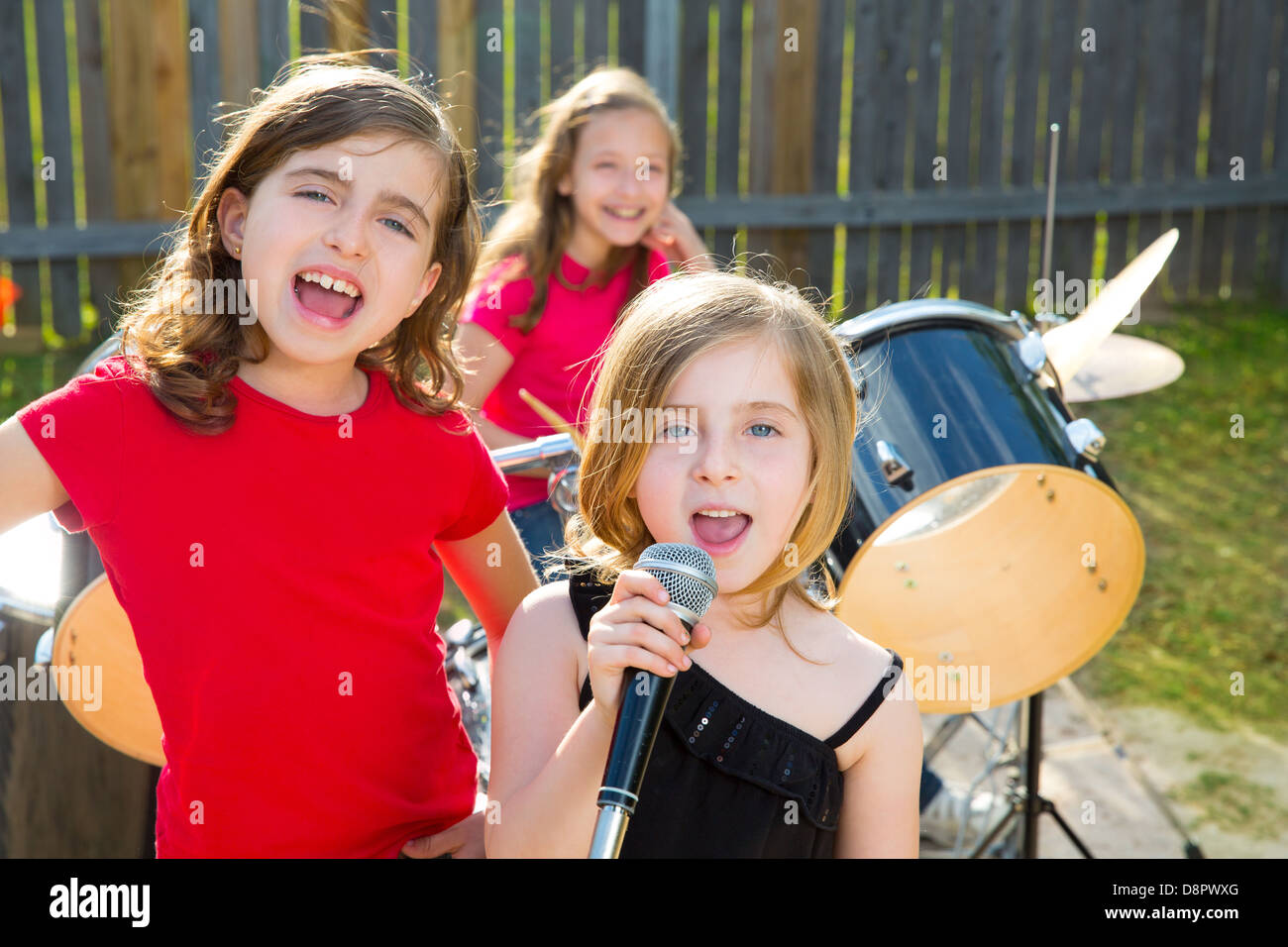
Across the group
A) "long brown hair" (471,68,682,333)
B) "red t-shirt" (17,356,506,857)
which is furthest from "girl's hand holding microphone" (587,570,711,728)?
"long brown hair" (471,68,682,333)

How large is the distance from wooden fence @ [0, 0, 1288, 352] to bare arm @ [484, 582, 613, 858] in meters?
3.72

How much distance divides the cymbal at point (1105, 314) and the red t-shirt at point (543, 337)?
3.56 ft

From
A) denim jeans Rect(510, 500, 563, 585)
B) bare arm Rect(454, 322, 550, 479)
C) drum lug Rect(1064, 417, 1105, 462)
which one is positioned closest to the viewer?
drum lug Rect(1064, 417, 1105, 462)

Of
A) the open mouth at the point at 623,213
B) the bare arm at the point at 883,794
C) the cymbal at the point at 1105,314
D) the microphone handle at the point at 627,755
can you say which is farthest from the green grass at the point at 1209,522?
the microphone handle at the point at 627,755

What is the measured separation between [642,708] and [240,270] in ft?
2.87

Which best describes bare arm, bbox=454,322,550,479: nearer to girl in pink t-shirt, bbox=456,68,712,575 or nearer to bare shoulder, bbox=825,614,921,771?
girl in pink t-shirt, bbox=456,68,712,575

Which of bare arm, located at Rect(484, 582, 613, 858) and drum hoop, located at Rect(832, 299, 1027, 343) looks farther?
drum hoop, located at Rect(832, 299, 1027, 343)

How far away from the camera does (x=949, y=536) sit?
7.75 ft

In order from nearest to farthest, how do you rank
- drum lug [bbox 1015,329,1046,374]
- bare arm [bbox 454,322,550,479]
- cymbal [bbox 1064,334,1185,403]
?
drum lug [bbox 1015,329,1046,374]
cymbal [bbox 1064,334,1185,403]
bare arm [bbox 454,322,550,479]

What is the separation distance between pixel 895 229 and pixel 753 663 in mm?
5255

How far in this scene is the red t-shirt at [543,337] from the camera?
9.84ft

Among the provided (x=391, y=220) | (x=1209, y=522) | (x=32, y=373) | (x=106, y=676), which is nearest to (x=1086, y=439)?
(x=391, y=220)

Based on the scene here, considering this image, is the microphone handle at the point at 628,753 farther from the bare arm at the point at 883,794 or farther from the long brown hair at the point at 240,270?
the long brown hair at the point at 240,270

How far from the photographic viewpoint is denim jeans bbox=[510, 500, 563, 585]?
2.45m
